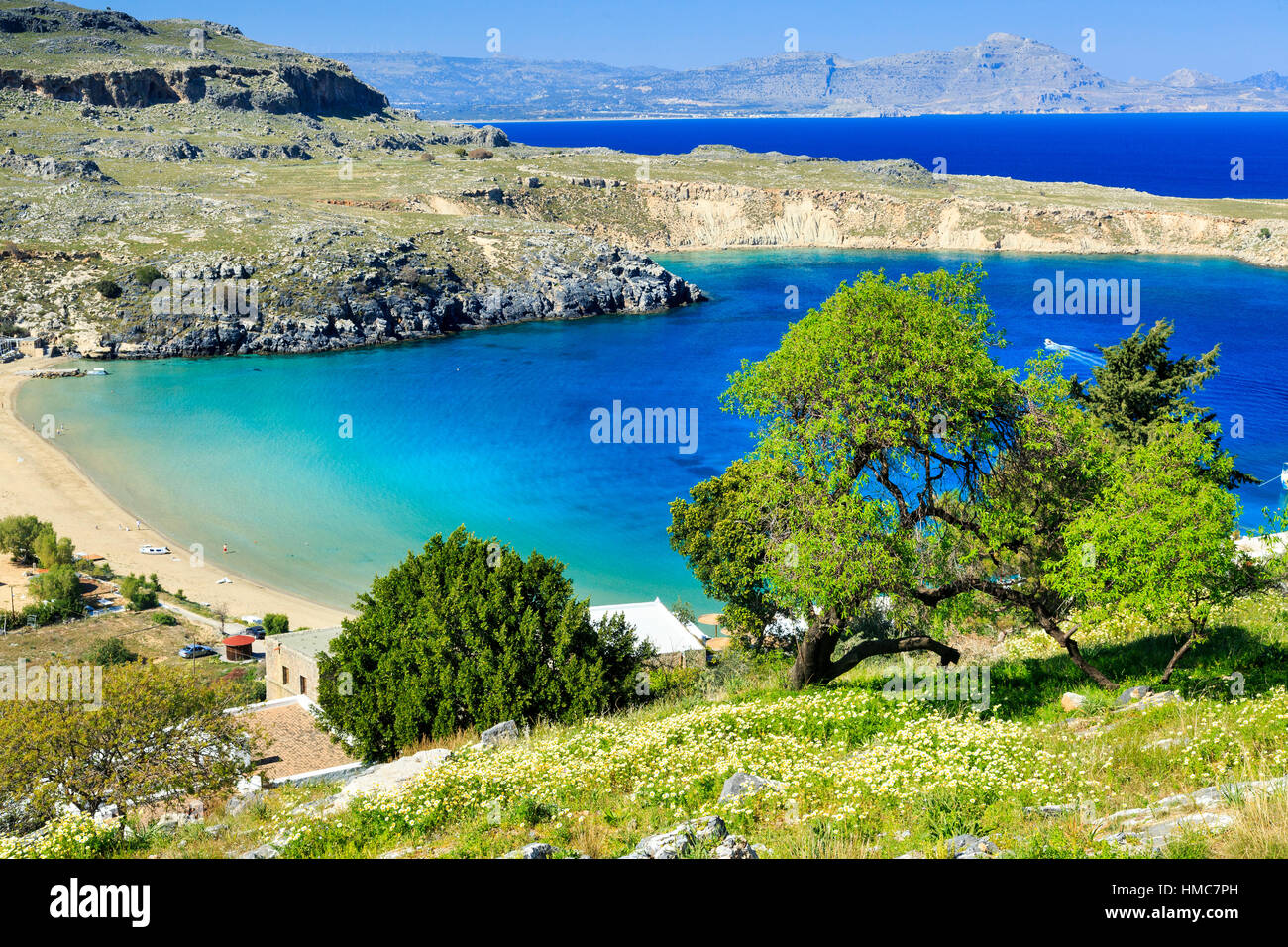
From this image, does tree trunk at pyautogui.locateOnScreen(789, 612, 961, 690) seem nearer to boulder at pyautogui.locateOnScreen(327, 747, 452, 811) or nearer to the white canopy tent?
boulder at pyautogui.locateOnScreen(327, 747, 452, 811)

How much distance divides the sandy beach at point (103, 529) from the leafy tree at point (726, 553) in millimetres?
19877

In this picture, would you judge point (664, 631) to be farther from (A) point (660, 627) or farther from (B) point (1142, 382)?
(B) point (1142, 382)

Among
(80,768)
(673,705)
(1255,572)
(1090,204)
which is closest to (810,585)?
(673,705)

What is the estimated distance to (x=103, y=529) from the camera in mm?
54156

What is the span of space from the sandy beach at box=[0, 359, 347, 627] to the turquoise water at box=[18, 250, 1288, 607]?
135 centimetres

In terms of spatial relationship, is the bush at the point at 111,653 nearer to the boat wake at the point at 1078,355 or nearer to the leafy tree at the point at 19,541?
the leafy tree at the point at 19,541

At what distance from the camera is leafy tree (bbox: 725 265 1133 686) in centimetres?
1630

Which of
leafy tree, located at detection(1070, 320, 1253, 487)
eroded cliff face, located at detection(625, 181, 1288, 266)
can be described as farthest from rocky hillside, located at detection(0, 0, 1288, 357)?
leafy tree, located at detection(1070, 320, 1253, 487)

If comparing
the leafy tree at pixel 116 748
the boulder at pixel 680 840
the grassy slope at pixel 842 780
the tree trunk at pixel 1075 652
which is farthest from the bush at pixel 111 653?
the boulder at pixel 680 840

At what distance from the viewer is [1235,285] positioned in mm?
126750

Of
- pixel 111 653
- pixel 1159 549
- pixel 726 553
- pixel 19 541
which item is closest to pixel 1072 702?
pixel 1159 549

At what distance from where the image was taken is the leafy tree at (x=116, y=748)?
17219 millimetres

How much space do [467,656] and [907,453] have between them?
11562 millimetres
